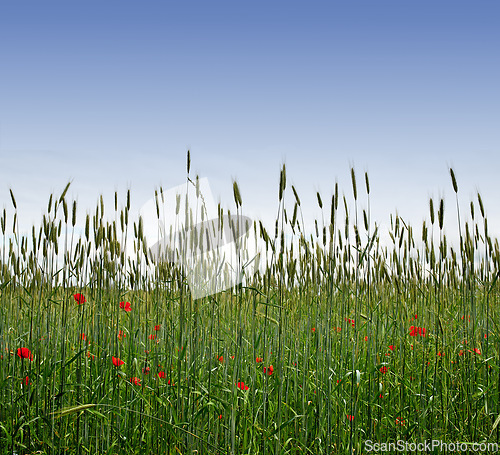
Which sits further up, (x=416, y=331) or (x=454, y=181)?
(x=454, y=181)

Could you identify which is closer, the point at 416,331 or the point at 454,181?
the point at 454,181

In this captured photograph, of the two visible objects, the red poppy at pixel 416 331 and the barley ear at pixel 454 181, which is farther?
the red poppy at pixel 416 331

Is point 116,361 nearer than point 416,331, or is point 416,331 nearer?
point 116,361

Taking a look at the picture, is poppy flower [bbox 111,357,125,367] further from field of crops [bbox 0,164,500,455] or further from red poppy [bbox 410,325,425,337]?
red poppy [bbox 410,325,425,337]

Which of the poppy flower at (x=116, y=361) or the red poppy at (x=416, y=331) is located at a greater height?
the red poppy at (x=416, y=331)

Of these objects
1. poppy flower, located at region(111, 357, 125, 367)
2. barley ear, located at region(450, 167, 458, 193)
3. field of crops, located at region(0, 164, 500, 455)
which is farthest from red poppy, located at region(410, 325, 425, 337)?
poppy flower, located at region(111, 357, 125, 367)

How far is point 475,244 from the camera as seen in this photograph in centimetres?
194

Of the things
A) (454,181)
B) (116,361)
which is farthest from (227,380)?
(454,181)

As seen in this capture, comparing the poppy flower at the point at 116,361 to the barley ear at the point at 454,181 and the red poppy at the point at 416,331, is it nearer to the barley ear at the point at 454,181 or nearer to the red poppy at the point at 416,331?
the red poppy at the point at 416,331

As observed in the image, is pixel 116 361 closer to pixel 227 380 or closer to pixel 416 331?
pixel 227 380

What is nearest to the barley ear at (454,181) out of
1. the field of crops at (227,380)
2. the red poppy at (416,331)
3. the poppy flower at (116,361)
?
the field of crops at (227,380)

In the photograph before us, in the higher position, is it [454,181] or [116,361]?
[454,181]

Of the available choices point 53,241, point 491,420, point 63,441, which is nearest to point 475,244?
point 491,420

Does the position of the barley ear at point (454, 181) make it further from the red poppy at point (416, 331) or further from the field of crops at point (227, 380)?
the red poppy at point (416, 331)
